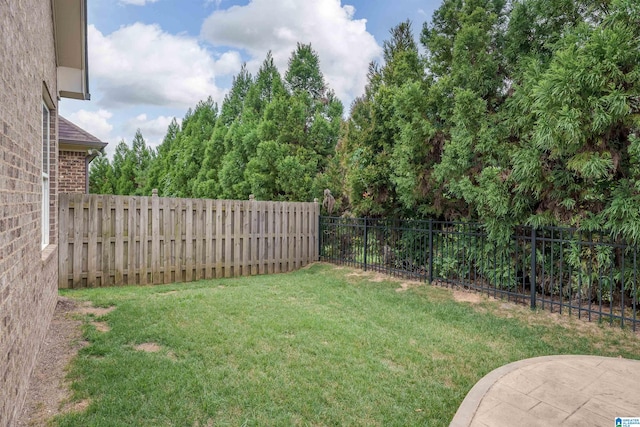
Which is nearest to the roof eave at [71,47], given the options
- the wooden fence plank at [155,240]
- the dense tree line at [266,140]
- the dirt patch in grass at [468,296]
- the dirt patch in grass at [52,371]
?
the wooden fence plank at [155,240]

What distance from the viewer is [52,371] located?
328cm

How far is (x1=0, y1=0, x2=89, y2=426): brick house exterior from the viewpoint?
2.23 metres

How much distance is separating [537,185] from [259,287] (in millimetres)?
4871

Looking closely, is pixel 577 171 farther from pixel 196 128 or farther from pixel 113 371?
pixel 196 128

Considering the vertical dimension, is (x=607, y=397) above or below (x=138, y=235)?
below

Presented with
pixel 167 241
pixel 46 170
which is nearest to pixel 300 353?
pixel 46 170

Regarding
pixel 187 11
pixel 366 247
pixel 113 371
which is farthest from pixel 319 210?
pixel 113 371

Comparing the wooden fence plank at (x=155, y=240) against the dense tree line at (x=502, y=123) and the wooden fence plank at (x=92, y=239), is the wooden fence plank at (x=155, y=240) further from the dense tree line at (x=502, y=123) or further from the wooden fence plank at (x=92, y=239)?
the dense tree line at (x=502, y=123)

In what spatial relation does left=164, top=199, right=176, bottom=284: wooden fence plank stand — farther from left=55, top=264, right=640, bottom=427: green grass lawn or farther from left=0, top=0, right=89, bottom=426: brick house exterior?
left=0, top=0, right=89, bottom=426: brick house exterior

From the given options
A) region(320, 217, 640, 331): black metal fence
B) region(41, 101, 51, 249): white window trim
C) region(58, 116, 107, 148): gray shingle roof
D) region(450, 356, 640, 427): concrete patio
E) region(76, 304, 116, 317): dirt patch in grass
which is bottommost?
region(76, 304, 116, 317): dirt patch in grass

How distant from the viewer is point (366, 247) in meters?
8.78

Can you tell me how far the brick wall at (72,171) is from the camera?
9.88 metres

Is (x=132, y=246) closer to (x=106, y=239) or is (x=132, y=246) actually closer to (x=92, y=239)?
(x=106, y=239)

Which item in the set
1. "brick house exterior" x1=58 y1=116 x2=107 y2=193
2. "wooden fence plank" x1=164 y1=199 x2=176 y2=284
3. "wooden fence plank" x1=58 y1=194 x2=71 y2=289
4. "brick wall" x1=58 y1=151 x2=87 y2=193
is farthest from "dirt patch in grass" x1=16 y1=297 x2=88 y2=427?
"brick wall" x1=58 y1=151 x2=87 y2=193
